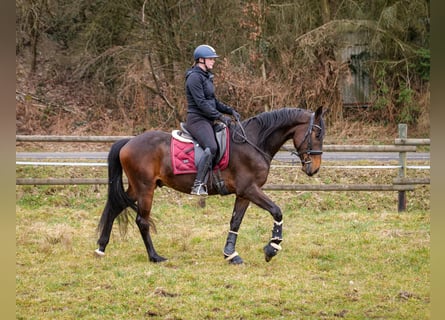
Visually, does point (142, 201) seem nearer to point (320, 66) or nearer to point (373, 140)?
point (373, 140)

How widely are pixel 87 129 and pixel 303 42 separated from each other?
866 cm

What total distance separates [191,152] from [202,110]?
60cm

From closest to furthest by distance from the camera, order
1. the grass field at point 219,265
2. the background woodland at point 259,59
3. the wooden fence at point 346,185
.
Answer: the grass field at point 219,265, the wooden fence at point 346,185, the background woodland at point 259,59

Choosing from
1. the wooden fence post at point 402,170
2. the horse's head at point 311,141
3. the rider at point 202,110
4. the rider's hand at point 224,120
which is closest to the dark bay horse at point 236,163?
the horse's head at point 311,141

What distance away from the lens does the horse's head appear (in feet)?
24.8

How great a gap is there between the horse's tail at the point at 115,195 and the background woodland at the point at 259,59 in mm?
12680

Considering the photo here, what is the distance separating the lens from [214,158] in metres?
7.59

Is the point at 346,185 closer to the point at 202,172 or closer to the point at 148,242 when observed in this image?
the point at 202,172

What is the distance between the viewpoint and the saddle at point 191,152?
7.62 meters

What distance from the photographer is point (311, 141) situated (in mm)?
7559

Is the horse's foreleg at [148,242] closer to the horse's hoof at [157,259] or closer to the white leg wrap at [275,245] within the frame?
the horse's hoof at [157,259]
